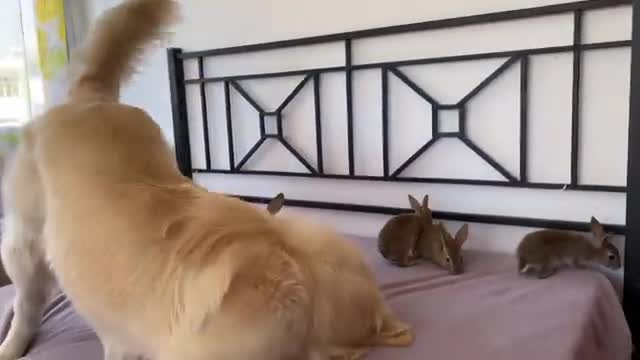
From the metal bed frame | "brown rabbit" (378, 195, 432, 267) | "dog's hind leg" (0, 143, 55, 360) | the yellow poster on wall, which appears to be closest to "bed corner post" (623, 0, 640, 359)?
the metal bed frame

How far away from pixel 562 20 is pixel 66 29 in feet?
8.60

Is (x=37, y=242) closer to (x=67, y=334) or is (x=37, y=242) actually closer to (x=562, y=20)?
(x=67, y=334)

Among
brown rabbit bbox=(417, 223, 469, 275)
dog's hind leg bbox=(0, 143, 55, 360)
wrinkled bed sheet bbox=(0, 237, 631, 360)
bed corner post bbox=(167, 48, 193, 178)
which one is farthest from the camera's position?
bed corner post bbox=(167, 48, 193, 178)

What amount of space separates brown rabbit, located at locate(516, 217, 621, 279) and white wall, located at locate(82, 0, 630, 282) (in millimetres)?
165

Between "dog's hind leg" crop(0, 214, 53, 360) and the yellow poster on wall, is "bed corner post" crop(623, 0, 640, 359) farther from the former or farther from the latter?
the yellow poster on wall

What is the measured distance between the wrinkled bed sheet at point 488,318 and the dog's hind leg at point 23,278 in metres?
0.04

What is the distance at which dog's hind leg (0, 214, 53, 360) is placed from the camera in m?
1.28

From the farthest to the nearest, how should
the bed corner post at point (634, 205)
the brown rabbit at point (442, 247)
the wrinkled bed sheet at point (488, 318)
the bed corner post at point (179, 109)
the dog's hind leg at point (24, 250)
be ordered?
the bed corner post at point (179, 109)
the brown rabbit at point (442, 247)
the bed corner post at point (634, 205)
the dog's hind leg at point (24, 250)
the wrinkled bed sheet at point (488, 318)

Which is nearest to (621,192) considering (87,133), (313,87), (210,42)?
(313,87)

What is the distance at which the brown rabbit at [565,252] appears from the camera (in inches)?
59.6

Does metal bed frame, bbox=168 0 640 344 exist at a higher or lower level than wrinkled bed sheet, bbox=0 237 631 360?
higher

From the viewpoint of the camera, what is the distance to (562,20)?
162cm

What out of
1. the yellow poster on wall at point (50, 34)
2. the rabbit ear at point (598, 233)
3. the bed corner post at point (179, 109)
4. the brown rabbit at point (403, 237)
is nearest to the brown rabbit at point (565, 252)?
the rabbit ear at point (598, 233)

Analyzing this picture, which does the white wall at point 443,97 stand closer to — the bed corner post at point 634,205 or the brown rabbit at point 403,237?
the bed corner post at point 634,205
